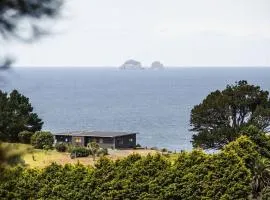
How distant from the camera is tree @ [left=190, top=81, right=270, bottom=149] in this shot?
6406 centimetres

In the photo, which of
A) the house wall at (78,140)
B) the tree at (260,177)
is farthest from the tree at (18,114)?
the tree at (260,177)

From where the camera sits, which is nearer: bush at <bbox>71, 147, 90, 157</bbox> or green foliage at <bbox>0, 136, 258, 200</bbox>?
green foliage at <bbox>0, 136, 258, 200</bbox>

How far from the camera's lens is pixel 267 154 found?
4447 centimetres

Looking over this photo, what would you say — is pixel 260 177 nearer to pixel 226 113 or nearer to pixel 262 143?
pixel 262 143

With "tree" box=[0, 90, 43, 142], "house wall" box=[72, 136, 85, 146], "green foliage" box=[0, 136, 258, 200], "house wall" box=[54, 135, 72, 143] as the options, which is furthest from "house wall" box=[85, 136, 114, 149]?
"green foliage" box=[0, 136, 258, 200]

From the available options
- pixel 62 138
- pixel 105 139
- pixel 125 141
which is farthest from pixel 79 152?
pixel 62 138

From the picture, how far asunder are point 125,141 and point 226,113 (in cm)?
1749

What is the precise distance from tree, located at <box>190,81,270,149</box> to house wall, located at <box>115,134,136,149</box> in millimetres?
13349

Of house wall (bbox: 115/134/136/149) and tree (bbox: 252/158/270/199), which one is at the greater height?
tree (bbox: 252/158/270/199)

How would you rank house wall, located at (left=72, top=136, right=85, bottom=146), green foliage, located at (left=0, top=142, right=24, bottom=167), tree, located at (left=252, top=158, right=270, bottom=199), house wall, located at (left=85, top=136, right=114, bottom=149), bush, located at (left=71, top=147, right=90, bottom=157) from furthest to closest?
house wall, located at (left=72, top=136, right=85, bottom=146) → house wall, located at (left=85, top=136, right=114, bottom=149) → bush, located at (left=71, top=147, right=90, bottom=157) → tree, located at (left=252, top=158, right=270, bottom=199) → green foliage, located at (left=0, top=142, right=24, bottom=167)

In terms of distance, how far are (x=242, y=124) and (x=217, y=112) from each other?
3155 mm

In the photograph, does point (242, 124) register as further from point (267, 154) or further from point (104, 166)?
point (104, 166)

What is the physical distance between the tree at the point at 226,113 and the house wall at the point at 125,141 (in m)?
13.3

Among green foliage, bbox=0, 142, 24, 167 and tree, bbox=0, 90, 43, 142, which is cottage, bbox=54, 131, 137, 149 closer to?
tree, bbox=0, 90, 43, 142
